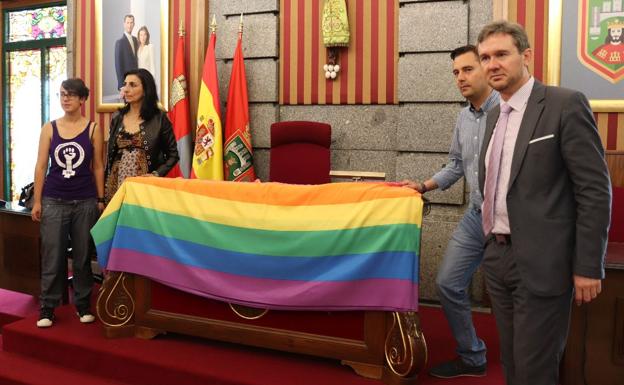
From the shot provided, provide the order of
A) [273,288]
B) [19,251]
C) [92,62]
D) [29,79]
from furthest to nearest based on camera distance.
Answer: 1. [29,79]
2. [92,62]
3. [19,251]
4. [273,288]

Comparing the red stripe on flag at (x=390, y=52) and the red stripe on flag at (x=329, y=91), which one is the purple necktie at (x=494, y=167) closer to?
the red stripe on flag at (x=390, y=52)

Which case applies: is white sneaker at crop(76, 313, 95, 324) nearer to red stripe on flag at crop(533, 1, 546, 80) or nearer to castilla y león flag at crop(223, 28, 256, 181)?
castilla y león flag at crop(223, 28, 256, 181)

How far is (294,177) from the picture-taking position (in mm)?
4328

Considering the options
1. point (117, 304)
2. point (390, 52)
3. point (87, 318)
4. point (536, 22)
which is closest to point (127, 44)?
point (390, 52)

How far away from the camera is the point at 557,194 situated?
5.42 feet

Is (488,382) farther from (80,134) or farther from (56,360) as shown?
A: (80,134)

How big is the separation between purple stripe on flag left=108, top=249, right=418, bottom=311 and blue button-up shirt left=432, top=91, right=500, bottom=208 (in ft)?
1.76

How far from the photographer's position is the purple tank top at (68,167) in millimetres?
3264

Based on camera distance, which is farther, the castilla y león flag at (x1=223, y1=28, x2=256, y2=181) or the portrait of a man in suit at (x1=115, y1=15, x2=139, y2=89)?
the portrait of a man in suit at (x1=115, y1=15, x2=139, y2=89)

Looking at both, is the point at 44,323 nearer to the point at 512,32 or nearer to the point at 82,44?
the point at 512,32

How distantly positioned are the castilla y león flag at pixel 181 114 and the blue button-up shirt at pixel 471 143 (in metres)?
2.78

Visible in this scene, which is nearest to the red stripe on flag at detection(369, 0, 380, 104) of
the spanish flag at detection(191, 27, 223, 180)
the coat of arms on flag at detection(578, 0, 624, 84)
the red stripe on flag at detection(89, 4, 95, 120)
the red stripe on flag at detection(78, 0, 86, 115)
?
the spanish flag at detection(191, 27, 223, 180)

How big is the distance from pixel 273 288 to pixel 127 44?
3.64m

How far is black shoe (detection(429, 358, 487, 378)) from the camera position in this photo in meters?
2.60
